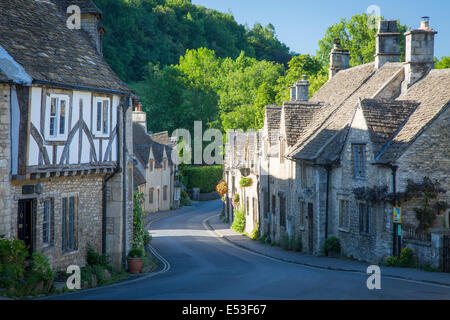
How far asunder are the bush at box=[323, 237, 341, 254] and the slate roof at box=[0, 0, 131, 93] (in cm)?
1263

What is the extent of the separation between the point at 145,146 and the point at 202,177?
19.2 metres

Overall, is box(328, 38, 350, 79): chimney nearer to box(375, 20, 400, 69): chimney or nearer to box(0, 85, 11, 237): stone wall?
box(375, 20, 400, 69): chimney

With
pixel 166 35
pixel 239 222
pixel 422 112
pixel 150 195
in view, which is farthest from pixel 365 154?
pixel 166 35

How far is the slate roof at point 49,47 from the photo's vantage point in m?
19.0

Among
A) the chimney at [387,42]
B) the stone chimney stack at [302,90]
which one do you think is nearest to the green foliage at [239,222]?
the stone chimney stack at [302,90]

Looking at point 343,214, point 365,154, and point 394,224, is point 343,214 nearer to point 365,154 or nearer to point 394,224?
point 365,154

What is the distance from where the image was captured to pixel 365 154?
26406mm

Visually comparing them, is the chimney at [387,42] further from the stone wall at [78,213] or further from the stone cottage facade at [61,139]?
the stone wall at [78,213]

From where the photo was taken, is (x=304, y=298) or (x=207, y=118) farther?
(x=207, y=118)

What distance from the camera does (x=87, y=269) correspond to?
20.8 metres

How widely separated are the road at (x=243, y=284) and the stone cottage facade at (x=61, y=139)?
2740 mm
